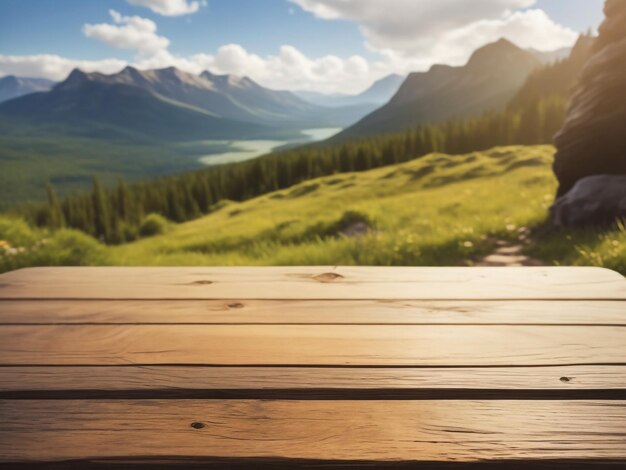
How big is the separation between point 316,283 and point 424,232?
27.0ft

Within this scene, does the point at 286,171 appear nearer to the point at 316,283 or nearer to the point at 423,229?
the point at 423,229

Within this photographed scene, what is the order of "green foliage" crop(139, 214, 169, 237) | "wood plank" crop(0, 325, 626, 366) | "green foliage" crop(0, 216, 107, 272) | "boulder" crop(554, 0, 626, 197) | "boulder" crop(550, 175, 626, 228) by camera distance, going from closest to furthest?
"wood plank" crop(0, 325, 626, 366), "boulder" crop(550, 175, 626, 228), "boulder" crop(554, 0, 626, 197), "green foliage" crop(0, 216, 107, 272), "green foliage" crop(139, 214, 169, 237)

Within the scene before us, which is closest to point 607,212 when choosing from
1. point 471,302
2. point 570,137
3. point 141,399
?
point 570,137

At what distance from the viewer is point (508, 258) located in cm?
753

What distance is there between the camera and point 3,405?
1170 mm

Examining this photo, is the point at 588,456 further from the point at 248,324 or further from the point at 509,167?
the point at 509,167

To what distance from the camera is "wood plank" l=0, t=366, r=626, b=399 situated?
1.21 metres

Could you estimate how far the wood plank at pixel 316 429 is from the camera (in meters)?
0.99

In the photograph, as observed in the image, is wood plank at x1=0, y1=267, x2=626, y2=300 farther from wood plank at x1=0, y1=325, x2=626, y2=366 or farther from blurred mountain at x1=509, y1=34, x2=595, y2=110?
blurred mountain at x1=509, y1=34, x2=595, y2=110

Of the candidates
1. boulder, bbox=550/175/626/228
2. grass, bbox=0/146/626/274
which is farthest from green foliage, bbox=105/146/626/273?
boulder, bbox=550/175/626/228

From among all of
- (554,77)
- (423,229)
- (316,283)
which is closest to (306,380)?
(316,283)

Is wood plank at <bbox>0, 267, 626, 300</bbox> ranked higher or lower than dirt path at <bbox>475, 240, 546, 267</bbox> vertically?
higher

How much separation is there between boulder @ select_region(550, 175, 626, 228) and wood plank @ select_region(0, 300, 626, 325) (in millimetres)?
6638

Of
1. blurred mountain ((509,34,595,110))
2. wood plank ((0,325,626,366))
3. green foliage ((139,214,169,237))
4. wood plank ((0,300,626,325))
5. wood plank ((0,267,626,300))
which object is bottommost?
green foliage ((139,214,169,237))
